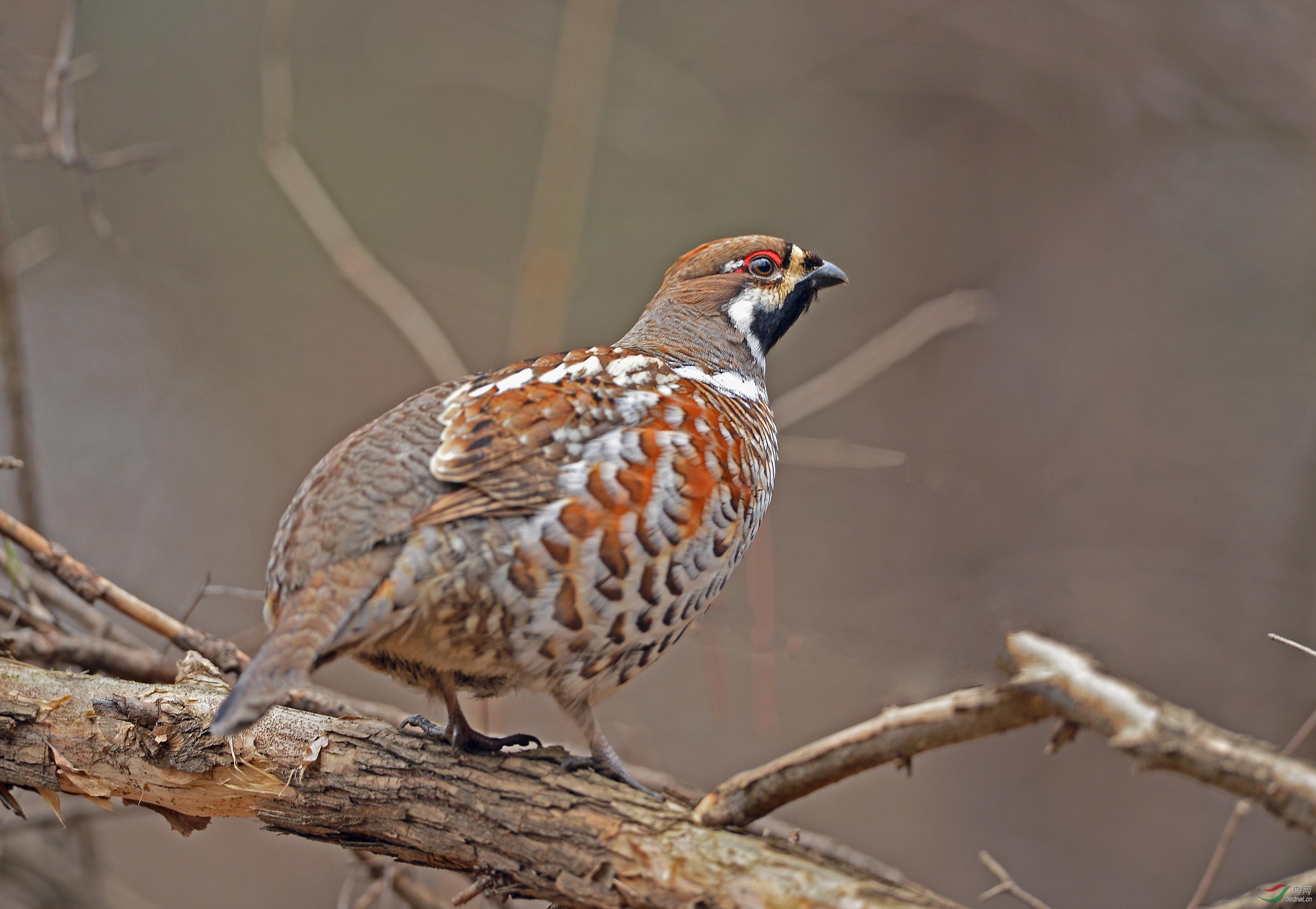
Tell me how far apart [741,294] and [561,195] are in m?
1.26

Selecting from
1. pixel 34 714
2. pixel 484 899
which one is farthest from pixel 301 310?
pixel 484 899

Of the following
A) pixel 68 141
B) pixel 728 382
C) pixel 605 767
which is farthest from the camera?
pixel 68 141

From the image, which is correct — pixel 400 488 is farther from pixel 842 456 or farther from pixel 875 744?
pixel 842 456

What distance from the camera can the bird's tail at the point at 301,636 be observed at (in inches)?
76.3

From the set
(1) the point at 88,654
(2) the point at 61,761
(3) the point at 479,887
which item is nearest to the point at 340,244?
(1) the point at 88,654

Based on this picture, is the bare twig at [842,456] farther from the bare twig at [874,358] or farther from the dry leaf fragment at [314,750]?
the dry leaf fragment at [314,750]

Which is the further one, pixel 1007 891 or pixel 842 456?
pixel 842 456

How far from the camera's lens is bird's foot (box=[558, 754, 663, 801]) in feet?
8.20

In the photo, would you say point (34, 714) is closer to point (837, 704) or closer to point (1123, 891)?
point (837, 704)

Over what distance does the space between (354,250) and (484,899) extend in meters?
2.83

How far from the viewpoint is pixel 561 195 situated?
4469mm

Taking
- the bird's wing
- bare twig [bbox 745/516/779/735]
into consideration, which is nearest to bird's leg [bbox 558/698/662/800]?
the bird's wing

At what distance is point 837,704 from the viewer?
6.36 meters

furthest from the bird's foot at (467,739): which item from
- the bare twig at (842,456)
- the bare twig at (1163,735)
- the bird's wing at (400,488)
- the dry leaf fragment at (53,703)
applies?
the bare twig at (842,456)
